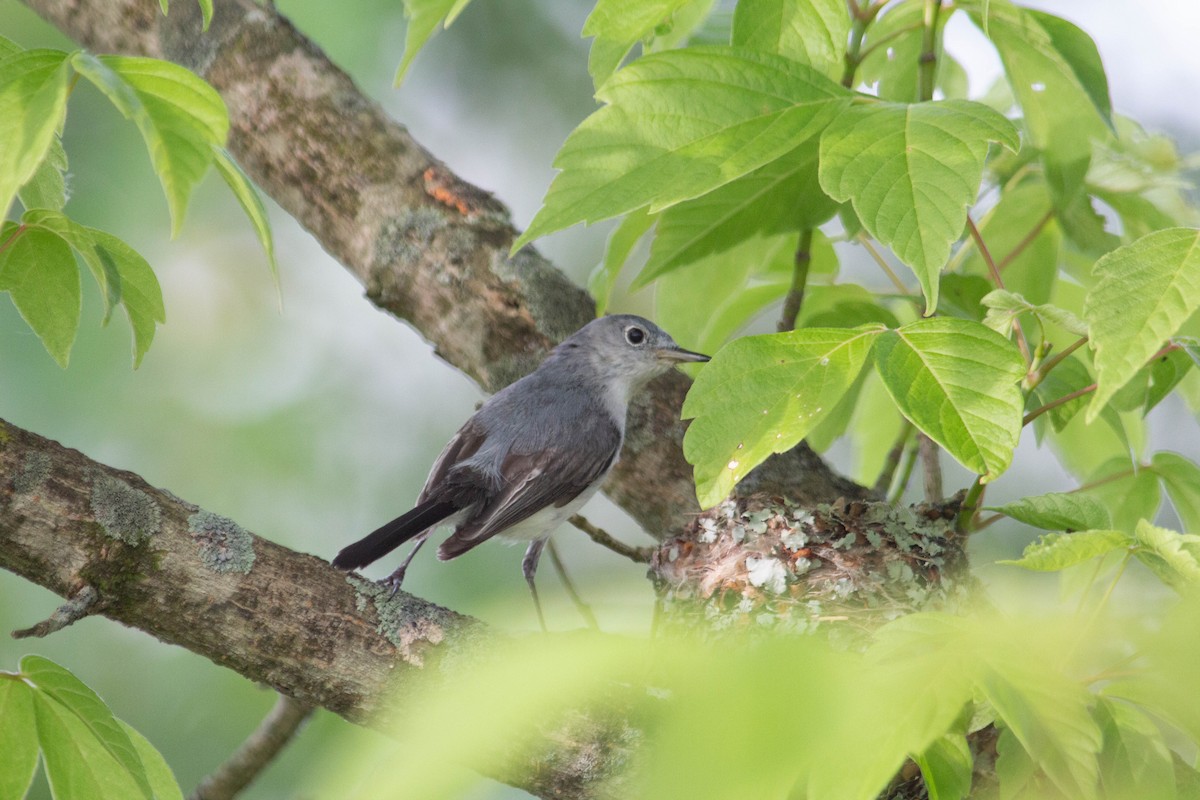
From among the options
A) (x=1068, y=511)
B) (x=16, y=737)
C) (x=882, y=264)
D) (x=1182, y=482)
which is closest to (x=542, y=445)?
(x=882, y=264)

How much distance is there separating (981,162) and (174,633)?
1236 millimetres

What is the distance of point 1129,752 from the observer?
1.18 metres

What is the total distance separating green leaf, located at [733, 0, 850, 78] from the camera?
5.13 ft

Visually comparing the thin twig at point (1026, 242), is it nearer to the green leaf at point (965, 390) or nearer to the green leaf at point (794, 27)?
the green leaf at point (794, 27)

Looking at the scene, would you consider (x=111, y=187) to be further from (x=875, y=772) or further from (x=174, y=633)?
(x=875, y=772)

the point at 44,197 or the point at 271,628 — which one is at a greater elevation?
the point at 44,197

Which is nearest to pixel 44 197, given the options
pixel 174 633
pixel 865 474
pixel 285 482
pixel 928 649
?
pixel 174 633

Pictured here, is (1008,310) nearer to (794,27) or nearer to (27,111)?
(794,27)

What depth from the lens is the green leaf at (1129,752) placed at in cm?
116

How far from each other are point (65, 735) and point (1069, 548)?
1134mm

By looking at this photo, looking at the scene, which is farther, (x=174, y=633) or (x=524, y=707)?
(x=174, y=633)

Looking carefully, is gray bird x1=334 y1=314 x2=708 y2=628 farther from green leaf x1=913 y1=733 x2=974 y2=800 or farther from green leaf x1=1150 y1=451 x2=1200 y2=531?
green leaf x1=913 y1=733 x2=974 y2=800

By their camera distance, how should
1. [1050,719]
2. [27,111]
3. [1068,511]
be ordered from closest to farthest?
[1050,719]
[27,111]
[1068,511]

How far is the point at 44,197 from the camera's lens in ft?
4.81
